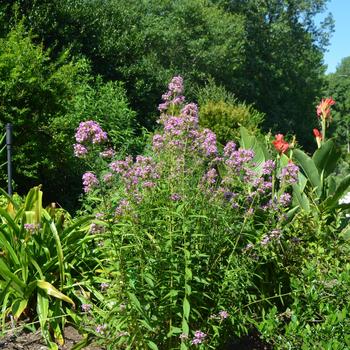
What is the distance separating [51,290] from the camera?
4.32 meters

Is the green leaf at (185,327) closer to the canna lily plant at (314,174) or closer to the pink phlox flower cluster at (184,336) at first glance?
the pink phlox flower cluster at (184,336)

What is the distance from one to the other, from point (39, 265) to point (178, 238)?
1.59 metres

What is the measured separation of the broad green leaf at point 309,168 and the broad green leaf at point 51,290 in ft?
9.93

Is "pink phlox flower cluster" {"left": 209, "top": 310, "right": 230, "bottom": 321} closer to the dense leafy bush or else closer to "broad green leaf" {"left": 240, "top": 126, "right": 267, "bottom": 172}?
"broad green leaf" {"left": 240, "top": 126, "right": 267, "bottom": 172}

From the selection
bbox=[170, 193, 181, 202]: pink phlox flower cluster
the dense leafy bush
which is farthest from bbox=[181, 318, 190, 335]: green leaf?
the dense leafy bush

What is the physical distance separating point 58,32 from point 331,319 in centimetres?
1598

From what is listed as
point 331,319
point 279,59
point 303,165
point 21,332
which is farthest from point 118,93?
point 279,59

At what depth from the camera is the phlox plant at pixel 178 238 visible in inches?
134

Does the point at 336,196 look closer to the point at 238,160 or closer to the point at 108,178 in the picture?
the point at 238,160

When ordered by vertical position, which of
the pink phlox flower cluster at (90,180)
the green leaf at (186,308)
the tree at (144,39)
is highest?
the pink phlox flower cluster at (90,180)

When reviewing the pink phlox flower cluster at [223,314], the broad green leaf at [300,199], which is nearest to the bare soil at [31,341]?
the pink phlox flower cluster at [223,314]

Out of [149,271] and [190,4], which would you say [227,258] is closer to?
[149,271]

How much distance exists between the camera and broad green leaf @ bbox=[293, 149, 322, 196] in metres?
6.24

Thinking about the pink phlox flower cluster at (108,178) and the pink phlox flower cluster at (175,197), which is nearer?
the pink phlox flower cluster at (108,178)
